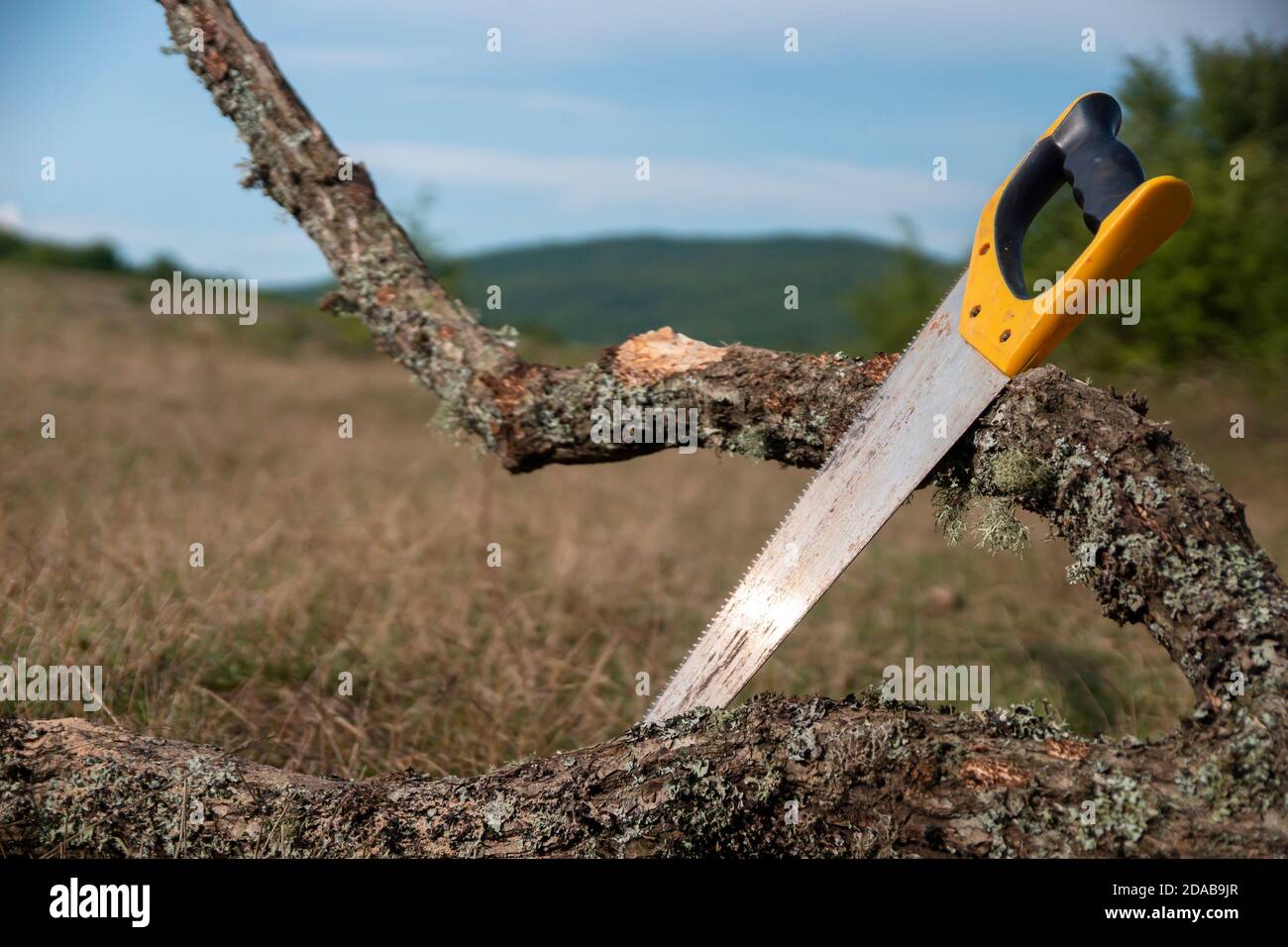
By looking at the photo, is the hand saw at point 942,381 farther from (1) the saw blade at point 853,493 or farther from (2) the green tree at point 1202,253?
(2) the green tree at point 1202,253

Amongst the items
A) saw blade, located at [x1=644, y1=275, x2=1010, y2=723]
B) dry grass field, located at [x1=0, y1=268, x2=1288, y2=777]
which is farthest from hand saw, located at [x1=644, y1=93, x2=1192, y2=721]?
dry grass field, located at [x1=0, y1=268, x2=1288, y2=777]

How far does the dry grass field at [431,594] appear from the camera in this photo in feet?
11.0

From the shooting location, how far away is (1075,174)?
2.06 meters

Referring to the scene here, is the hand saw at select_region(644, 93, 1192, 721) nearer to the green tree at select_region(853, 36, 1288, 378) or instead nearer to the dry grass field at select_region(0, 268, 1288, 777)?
the dry grass field at select_region(0, 268, 1288, 777)

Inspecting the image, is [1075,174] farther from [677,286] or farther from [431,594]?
[677,286]

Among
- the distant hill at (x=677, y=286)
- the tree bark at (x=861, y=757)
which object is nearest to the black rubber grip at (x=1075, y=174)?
the tree bark at (x=861, y=757)

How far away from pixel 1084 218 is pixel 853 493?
2.48 ft

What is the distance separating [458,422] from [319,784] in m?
1.05

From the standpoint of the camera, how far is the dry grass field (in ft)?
11.0

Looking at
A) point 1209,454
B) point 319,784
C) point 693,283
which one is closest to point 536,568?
point 319,784

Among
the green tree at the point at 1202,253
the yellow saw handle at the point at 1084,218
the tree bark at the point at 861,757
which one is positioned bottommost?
the tree bark at the point at 861,757

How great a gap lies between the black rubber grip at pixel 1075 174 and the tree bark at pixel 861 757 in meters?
0.32
